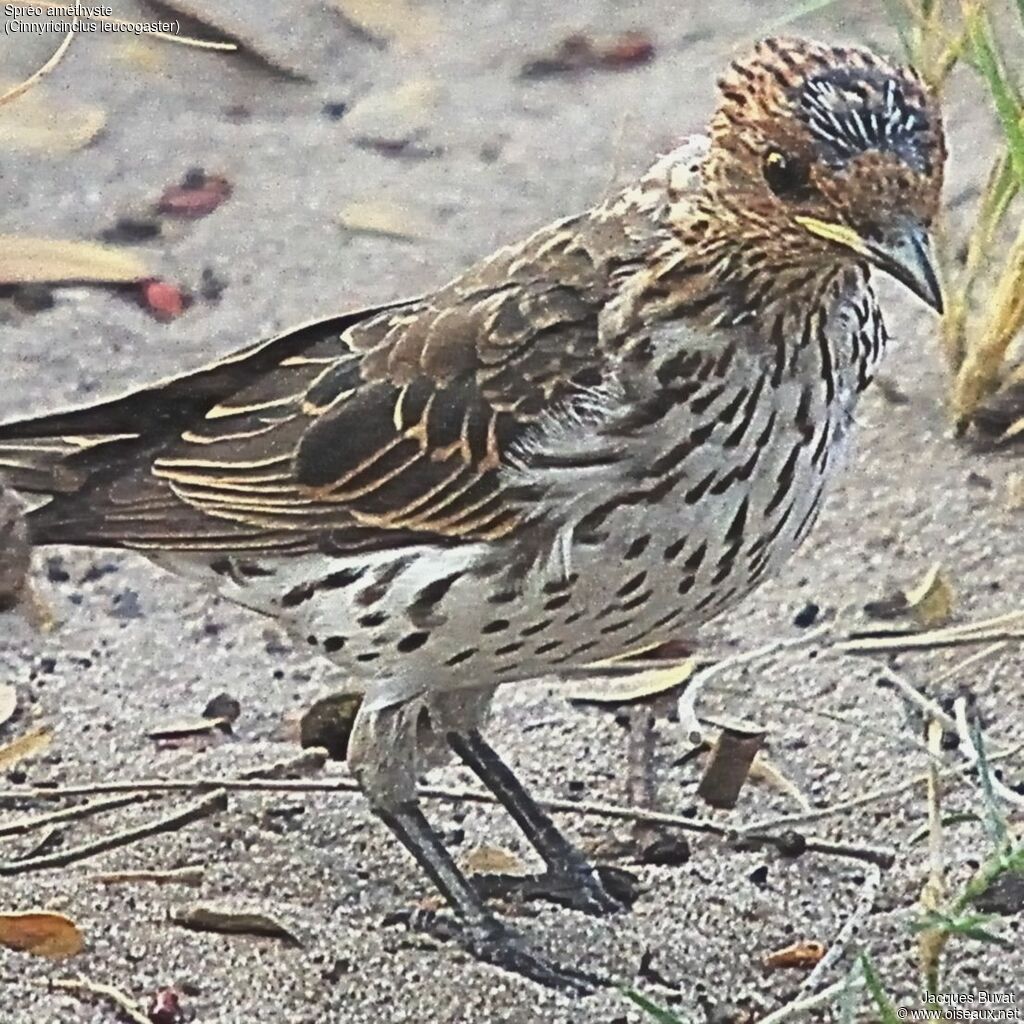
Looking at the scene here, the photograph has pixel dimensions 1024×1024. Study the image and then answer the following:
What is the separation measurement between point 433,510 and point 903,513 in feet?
5.12

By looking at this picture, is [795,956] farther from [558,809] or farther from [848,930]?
[558,809]

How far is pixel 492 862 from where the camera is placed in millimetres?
3867

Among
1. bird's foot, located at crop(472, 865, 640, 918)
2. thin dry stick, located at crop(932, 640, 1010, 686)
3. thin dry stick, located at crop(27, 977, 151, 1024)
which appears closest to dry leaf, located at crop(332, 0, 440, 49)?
thin dry stick, located at crop(932, 640, 1010, 686)

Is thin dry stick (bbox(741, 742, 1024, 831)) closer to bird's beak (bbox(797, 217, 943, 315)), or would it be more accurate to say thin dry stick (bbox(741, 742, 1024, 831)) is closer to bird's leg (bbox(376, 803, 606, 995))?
bird's leg (bbox(376, 803, 606, 995))

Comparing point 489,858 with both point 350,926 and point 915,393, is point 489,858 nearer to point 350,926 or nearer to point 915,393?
point 350,926

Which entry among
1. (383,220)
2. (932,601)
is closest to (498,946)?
(932,601)

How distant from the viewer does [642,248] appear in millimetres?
3252

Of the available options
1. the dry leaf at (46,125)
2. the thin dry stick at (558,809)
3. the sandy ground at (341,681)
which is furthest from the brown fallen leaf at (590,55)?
the thin dry stick at (558,809)

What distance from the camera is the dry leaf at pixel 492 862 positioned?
3.83m

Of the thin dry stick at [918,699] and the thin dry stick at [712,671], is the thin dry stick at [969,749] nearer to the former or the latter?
the thin dry stick at [918,699]

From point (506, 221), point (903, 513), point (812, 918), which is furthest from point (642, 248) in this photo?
point (506, 221)

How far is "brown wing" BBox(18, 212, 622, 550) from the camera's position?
10.8 feet

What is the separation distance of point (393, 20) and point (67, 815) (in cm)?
326

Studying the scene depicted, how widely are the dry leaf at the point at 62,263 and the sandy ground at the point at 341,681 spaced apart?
6cm
